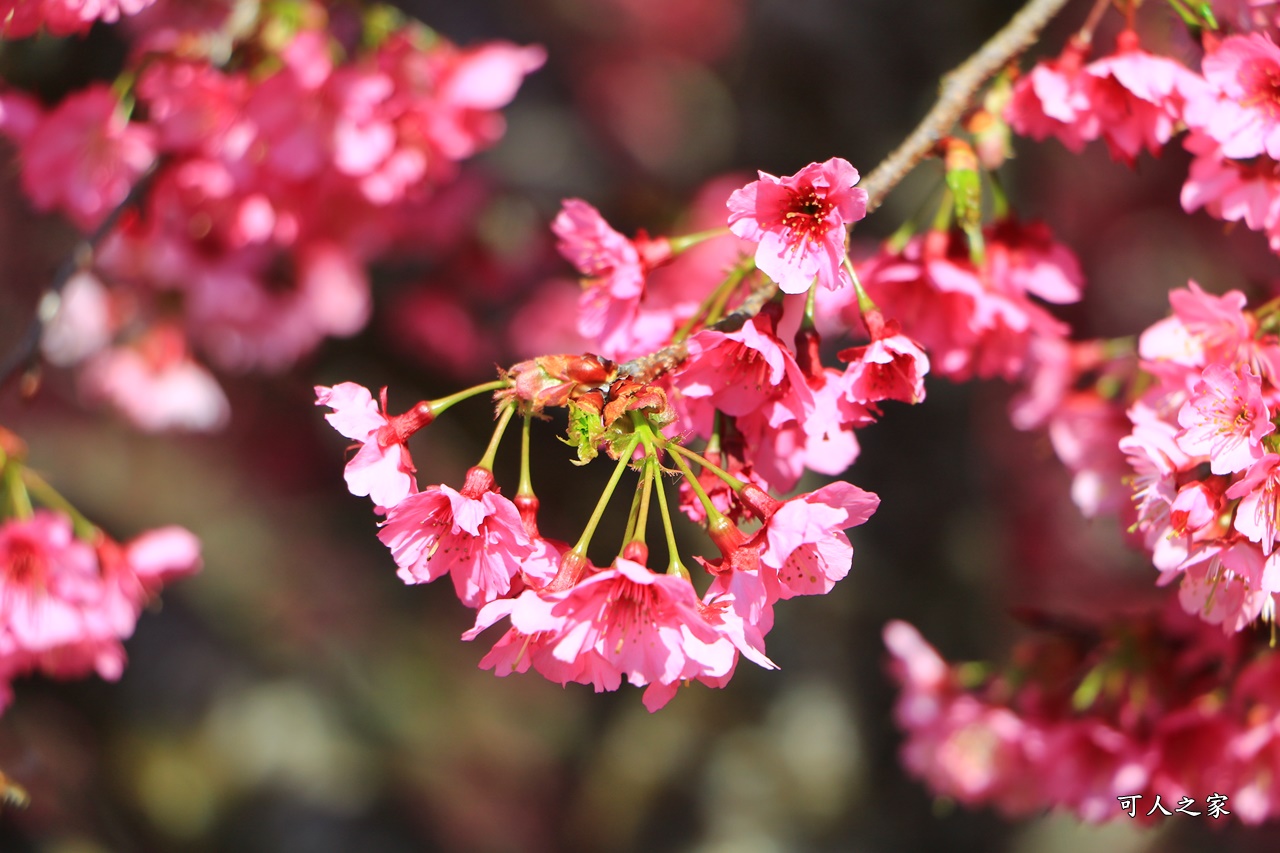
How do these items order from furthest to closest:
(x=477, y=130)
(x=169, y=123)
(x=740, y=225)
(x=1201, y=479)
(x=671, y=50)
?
(x=671, y=50), (x=477, y=130), (x=169, y=123), (x=1201, y=479), (x=740, y=225)

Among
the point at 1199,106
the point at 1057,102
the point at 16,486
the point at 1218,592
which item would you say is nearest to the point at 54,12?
the point at 16,486

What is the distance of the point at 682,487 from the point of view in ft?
2.82

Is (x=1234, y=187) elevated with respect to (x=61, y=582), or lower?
elevated

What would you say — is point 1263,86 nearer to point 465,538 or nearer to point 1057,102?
point 1057,102

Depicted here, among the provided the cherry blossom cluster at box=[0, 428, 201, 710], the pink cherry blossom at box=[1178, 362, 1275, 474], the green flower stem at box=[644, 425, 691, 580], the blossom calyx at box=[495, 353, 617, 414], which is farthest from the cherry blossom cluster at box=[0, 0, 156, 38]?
the pink cherry blossom at box=[1178, 362, 1275, 474]

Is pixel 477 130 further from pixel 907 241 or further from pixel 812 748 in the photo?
pixel 812 748

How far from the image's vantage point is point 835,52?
2.04 meters

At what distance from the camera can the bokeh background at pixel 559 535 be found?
6.81 ft

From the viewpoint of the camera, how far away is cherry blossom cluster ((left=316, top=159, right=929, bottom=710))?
2.50 ft

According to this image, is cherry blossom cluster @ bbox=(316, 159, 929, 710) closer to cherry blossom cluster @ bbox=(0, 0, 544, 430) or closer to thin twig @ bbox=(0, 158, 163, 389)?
thin twig @ bbox=(0, 158, 163, 389)

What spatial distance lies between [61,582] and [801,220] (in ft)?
3.11

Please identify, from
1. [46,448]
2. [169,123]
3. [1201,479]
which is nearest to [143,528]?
[46,448]

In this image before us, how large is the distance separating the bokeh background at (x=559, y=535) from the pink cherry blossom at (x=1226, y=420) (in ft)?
2.33

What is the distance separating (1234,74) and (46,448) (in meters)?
3.05
